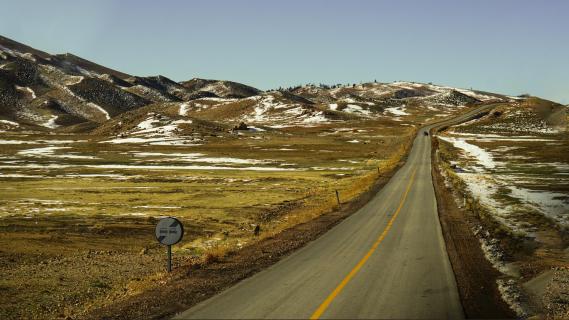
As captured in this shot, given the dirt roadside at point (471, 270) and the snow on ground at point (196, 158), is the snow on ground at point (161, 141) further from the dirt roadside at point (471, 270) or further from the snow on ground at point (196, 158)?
the dirt roadside at point (471, 270)

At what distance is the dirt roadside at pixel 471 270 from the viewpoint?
13344 mm

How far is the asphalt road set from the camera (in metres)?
13.0

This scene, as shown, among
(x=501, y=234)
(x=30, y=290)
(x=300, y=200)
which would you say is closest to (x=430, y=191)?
(x=300, y=200)

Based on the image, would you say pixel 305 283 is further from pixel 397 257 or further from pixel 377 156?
pixel 377 156

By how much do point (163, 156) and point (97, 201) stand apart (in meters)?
63.9

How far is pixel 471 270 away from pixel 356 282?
475cm

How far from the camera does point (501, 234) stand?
26.2m

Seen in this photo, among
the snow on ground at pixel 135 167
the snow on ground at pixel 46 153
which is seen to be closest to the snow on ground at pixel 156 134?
the snow on ground at pixel 46 153

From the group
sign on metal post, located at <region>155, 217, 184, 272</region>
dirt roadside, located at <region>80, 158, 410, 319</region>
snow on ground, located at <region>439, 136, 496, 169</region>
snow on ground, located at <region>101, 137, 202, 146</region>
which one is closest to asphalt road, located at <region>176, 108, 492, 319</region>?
dirt roadside, located at <region>80, 158, 410, 319</region>

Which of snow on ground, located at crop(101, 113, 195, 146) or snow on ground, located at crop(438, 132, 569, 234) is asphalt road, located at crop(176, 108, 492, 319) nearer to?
snow on ground, located at crop(438, 132, 569, 234)

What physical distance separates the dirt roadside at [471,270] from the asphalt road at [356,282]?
342 millimetres

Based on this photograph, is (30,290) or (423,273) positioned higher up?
(423,273)

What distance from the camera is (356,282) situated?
1576 centimetres

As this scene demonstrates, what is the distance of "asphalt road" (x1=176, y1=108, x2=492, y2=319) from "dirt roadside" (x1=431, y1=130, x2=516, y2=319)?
342 millimetres
